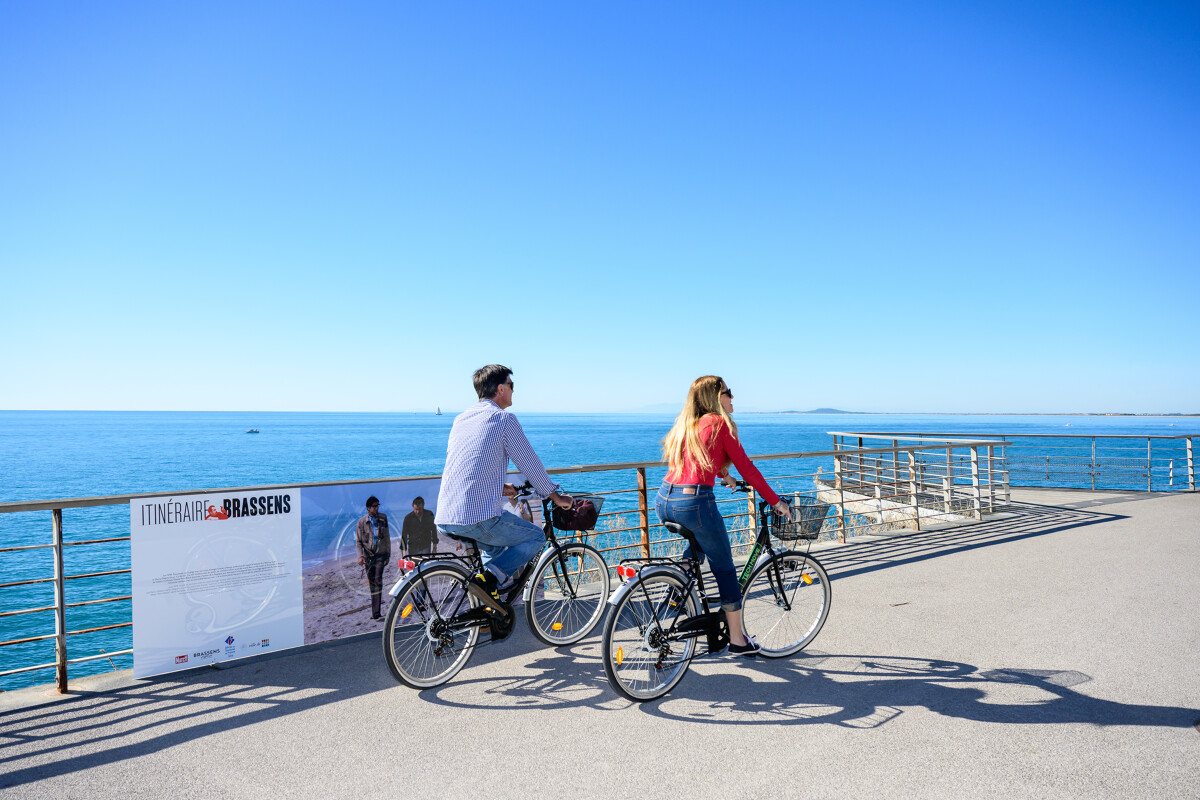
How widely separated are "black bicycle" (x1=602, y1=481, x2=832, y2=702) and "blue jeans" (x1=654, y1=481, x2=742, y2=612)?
73 mm

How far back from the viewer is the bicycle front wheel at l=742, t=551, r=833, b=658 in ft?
15.1

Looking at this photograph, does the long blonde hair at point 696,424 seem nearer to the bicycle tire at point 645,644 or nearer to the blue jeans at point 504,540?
the bicycle tire at point 645,644

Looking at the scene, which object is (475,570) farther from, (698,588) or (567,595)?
(698,588)

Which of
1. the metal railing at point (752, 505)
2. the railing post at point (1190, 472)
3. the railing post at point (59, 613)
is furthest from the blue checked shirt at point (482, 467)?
the railing post at point (1190, 472)

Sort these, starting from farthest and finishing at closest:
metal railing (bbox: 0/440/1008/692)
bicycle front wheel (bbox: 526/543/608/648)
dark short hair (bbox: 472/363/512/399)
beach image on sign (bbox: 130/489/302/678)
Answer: bicycle front wheel (bbox: 526/543/608/648)
dark short hair (bbox: 472/363/512/399)
beach image on sign (bbox: 130/489/302/678)
metal railing (bbox: 0/440/1008/692)

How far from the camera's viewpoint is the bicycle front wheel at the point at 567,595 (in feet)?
15.7

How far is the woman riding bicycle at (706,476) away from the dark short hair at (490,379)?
44.2 inches

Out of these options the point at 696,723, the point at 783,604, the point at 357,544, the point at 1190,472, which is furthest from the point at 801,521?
the point at 1190,472

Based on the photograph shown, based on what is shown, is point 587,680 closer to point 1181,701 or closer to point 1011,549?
point 1181,701

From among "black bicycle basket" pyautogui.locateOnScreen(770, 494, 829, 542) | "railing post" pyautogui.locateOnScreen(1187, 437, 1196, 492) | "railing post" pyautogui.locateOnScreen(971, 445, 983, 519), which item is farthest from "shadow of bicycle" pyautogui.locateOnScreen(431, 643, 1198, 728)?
"railing post" pyautogui.locateOnScreen(1187, 437, 1196, 492)

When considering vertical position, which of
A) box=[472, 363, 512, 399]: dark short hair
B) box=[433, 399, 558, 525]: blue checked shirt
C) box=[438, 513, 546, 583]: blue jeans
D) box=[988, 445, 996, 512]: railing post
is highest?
box=[472, 363, 512, 399]: dark short hair

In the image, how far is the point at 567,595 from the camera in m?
4.94

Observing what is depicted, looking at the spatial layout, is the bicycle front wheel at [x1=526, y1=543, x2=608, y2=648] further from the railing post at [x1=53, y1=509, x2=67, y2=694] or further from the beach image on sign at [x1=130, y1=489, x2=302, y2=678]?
the railing post at [x1=53, y1=509, x2=67, y2=694]

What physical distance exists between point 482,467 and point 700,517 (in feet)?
4.28
